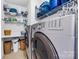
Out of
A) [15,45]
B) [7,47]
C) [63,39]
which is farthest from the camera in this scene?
[15,45]

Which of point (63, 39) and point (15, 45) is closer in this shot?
point (63, 39)

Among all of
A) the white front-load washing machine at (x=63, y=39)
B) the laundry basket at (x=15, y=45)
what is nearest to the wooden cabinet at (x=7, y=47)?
the laundry basket at (x=15, y=45)

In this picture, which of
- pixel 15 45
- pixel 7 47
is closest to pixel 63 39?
pixel 7 47

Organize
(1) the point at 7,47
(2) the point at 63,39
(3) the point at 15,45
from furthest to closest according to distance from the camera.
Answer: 1. (3) the point at 15,45
2. (1) the point at 7,47
3. (2) the point at 63,39

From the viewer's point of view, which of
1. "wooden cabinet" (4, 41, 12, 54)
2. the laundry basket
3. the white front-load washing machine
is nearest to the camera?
the white front-load washing machine

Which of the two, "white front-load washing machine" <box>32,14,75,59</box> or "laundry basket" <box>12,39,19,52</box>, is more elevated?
"white front-load washing machine" <box>32,14,75,59</box>

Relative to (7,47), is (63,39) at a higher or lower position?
higher

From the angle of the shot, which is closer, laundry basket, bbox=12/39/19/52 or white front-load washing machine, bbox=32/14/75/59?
white front-load washing machine, bbox=32/14/75/59

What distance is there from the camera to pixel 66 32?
1.38ft

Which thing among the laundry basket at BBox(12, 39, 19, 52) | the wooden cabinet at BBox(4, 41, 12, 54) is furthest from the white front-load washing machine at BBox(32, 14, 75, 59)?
the laundry basket at BBox(12, 39, 19, 52)

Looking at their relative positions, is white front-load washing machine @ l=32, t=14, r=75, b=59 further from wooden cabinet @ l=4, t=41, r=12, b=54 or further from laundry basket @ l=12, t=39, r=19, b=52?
laundry basket @ l=12, t=39, r=19, b=52

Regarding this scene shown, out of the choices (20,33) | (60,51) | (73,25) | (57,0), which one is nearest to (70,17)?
A: (73,25)

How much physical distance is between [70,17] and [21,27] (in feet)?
8.17

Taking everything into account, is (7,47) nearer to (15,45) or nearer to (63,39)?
(15,45)
